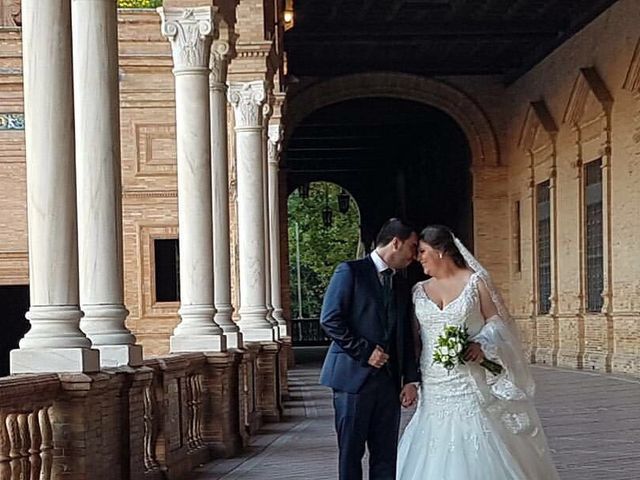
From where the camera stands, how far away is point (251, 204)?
15.6 m

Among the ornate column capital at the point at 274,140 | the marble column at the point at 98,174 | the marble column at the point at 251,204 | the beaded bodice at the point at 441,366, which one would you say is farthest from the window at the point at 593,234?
the beaded bodice at the point at 441,366

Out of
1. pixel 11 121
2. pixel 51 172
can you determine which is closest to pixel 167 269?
pixel 11 121

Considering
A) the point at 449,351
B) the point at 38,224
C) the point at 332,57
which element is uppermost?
the point at 332,57

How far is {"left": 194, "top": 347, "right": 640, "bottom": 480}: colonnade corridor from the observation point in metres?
9.49

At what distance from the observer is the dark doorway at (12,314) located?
76.2 feet

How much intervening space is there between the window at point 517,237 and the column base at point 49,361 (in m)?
24.3

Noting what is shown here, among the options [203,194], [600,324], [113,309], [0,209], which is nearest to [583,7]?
[600,324]

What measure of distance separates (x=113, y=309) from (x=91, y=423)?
1252 mm

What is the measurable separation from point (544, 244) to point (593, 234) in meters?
4.20

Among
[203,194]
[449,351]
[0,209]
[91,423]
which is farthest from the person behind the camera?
[0,209]

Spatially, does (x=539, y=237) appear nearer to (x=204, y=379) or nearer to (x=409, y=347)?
(x=204, y=379)

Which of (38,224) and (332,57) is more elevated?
(332,57)

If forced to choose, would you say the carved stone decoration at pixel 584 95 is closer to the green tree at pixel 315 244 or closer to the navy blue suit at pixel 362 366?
the navy blue suit at pixel 362 366

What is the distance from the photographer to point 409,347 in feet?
21.2
